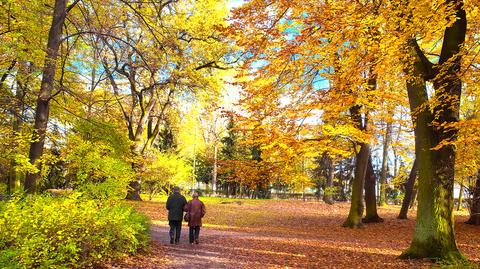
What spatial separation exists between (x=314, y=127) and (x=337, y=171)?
4413cm

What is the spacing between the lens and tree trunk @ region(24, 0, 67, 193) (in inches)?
365

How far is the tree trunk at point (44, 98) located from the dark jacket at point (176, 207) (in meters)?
3.54

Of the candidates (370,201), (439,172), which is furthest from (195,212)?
(370,201)

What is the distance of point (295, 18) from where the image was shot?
917cm

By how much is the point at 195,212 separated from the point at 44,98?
5.10m

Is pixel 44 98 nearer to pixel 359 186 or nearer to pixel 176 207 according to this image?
pixel 176 207

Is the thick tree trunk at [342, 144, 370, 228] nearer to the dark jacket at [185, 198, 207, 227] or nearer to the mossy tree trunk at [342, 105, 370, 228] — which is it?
the mossy tree trunk at [342, 105, 370, 228]

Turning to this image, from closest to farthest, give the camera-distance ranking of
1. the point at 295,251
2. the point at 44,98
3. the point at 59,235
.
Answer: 1. the point at 59,235
2. the point at 44,98
3. the point at 295,251

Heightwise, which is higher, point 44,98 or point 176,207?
point 44,98

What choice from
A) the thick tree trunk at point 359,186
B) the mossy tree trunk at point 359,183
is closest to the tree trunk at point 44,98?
the mossy tree trunk at point 359,183

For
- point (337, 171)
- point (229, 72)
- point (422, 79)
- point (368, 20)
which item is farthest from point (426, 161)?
point (337, 171)

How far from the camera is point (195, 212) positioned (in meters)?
10.6

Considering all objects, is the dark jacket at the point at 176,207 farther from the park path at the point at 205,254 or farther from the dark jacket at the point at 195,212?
the park path at the point at 205,254

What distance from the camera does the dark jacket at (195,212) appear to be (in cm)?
1059
